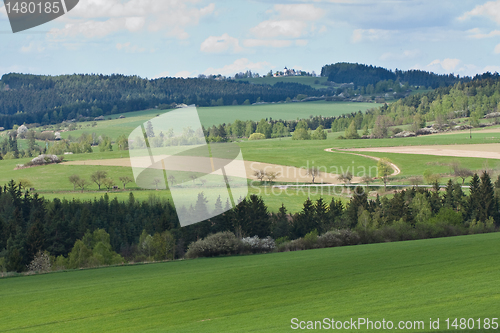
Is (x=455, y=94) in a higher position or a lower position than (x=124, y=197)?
higher

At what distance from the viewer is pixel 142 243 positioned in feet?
161

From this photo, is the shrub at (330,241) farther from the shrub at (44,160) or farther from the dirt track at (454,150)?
the shrub at (44,160)

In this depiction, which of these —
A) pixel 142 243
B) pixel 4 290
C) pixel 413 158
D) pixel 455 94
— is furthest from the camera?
pixel 455 94

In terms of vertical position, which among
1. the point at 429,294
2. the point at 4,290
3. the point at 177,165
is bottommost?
the point at 4,290

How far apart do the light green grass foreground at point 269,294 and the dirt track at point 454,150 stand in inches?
2941

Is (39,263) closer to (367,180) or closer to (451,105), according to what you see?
(367,180)

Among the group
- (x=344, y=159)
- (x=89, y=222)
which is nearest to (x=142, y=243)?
(x=89, y=222)

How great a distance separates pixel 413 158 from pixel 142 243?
2512 inches

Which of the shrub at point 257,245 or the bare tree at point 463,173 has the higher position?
the shrub at point 257,245

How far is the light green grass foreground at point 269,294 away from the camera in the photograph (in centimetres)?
1455

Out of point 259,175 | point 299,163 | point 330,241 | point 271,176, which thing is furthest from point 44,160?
point 330,241

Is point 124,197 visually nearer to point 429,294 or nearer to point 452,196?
point 452,196

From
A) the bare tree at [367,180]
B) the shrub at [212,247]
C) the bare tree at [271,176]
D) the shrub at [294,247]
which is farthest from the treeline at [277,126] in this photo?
the shrub at [212,247]

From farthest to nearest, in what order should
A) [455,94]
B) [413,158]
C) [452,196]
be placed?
[455,94] → [413,158] → [452,196]
